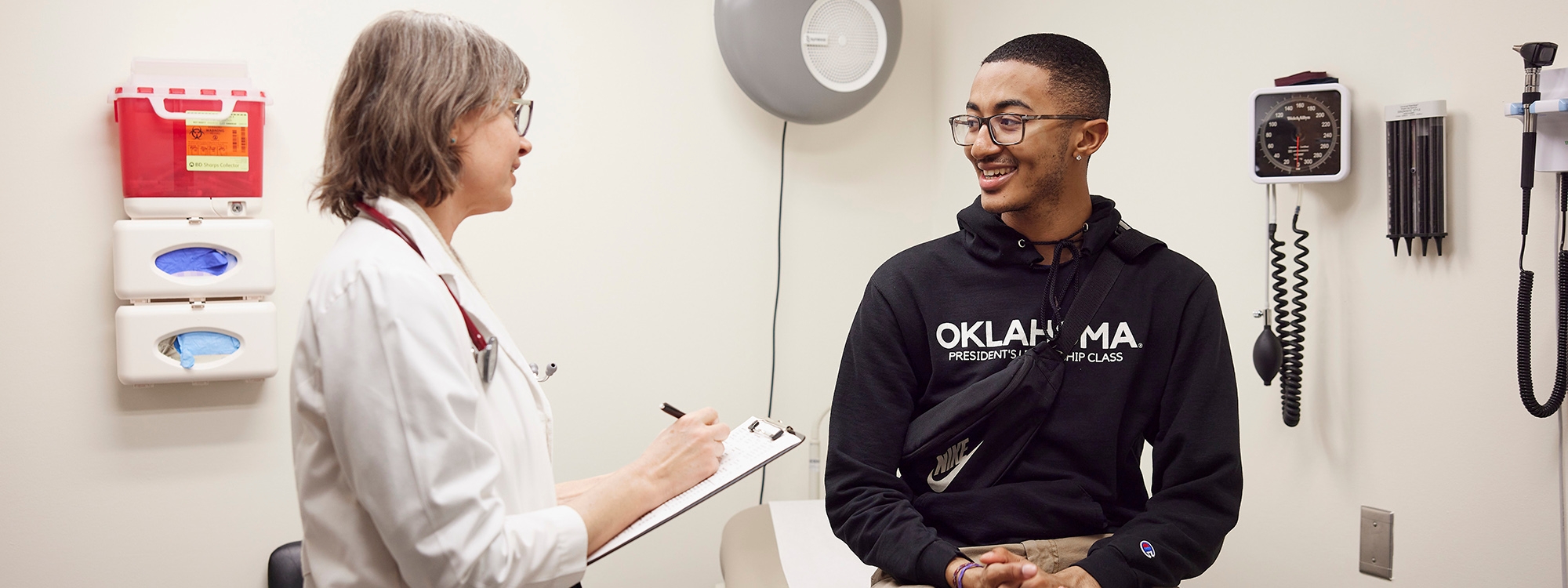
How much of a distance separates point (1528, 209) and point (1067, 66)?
2.34 feet

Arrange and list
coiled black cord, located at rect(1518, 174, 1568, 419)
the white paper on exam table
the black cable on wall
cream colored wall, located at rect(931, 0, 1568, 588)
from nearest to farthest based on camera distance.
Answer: coiled black cord, located at rect(1518, 174, 1568, 419)
cream colored wall, located at rect(931, 0, 1568, 588)
the white paper on exam table
the black cable on wall

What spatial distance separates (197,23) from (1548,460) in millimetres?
2712

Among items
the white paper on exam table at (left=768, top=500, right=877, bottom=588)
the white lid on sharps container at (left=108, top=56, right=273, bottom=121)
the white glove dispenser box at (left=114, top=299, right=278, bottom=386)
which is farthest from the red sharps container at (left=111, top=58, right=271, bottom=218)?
the white paper on exam table at (left=768, top=500, right=877, bottom=588)

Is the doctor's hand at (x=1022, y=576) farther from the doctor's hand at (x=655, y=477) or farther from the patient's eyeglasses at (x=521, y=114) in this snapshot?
the patient's eyeglasses at (x=521, y=114)

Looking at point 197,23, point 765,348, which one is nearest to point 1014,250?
point 765,348

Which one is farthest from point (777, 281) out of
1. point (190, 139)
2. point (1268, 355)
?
point (190, 139)

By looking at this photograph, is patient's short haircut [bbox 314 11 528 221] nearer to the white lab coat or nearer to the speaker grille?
the white lab coat

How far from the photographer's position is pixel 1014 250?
150 cm

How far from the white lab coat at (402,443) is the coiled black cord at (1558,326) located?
4.52ft

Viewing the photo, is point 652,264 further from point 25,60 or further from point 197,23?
point 25,60

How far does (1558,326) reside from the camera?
4.71ft

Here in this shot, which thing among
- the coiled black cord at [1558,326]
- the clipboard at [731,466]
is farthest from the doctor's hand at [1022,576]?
the coiled black cord at [1558,326]

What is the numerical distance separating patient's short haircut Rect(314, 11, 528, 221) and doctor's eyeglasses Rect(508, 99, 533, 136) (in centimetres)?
8

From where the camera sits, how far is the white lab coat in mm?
955
